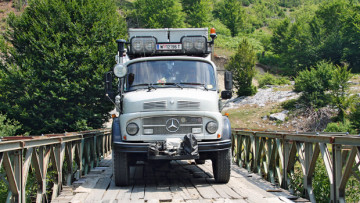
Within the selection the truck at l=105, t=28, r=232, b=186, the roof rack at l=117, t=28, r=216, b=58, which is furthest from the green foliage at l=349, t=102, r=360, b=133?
the truck at l=105, t=28, r=232, b=186

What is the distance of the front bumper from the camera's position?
298 inches

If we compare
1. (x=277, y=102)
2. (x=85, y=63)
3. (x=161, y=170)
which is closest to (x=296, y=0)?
(x=277, y=102)

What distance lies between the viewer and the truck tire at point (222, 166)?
8016 millimetres

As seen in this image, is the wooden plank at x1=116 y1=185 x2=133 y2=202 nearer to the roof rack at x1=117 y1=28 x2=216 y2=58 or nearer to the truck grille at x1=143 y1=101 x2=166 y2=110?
the truck grille at x1=143 y1=101 x2=166 y2=110

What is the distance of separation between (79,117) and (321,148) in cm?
1881

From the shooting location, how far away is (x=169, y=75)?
8.41 meters

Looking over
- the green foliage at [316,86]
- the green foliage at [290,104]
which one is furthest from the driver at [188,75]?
the green foliage at [290,104]

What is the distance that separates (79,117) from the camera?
22750mm

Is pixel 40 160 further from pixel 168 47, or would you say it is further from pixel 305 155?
pixel 305 155

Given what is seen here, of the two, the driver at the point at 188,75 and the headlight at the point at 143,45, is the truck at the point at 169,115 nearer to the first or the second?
the driver at the point at 188,75

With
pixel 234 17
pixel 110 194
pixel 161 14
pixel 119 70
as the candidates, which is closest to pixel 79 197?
pixel 110 194

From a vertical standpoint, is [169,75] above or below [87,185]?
above

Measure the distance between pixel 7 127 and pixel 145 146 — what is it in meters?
15.3

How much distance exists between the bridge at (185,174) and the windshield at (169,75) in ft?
6.08
